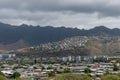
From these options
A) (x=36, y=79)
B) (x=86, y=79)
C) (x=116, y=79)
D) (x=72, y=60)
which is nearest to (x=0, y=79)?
(x=86, y=79)

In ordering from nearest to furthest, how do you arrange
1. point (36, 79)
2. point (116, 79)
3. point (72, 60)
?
point (116, 79) < point (36, 79) < point (72, 60)

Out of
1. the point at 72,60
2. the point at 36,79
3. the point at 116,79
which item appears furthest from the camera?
the point at 72,60

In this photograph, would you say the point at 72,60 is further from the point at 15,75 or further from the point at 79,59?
→ the point at 15,75

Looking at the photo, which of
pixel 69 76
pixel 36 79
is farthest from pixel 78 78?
pixel 36 79

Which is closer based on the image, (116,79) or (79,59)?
(116,79)

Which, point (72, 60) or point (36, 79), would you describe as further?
point (72, 60)

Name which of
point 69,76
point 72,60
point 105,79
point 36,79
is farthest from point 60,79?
point 72,60

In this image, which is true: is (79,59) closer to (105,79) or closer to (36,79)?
(36,79)

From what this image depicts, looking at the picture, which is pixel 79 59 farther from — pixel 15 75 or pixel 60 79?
pixel 60 79
